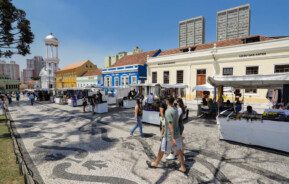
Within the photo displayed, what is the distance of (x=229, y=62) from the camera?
59.8 ft

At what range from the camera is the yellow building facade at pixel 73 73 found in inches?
1983

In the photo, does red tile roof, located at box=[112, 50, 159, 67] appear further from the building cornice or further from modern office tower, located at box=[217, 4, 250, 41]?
modern office tower, located at box=[217, 4, 250, 41]

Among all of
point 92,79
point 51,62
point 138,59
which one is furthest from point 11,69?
point 138,59

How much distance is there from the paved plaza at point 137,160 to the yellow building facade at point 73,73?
44.5 m

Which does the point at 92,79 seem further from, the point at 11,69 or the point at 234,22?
the point at 11,69

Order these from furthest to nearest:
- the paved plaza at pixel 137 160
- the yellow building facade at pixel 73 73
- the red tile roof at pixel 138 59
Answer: the yellow building facade at pixel 73 73 < the red tile roof at pixel 138 59 < the paved plaza at pixel 137 160

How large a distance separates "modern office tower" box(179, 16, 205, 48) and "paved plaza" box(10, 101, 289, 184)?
83987 mm

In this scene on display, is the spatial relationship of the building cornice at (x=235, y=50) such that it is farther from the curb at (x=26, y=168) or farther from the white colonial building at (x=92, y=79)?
the white colonial building at (x=92, y=79)

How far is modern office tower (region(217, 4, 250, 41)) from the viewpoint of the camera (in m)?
79.9

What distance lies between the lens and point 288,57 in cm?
1475

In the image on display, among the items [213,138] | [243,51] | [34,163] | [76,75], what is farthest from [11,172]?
[76,75]

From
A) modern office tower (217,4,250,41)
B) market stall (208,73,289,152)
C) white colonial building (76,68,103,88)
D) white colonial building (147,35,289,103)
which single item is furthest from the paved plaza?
modern office tower (217,4,250,41)

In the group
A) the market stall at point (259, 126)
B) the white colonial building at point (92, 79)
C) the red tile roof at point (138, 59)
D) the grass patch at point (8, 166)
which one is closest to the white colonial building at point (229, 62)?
the red tile roof at point (138, 59)

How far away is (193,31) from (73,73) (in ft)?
212
